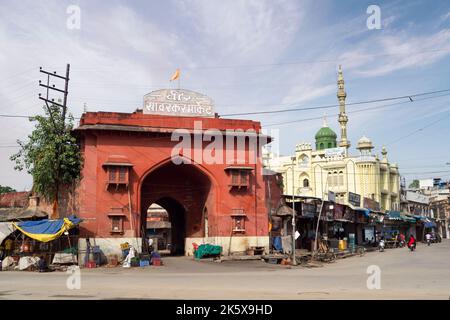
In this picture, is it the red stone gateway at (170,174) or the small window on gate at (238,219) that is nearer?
the red stone gateway at (170,174)

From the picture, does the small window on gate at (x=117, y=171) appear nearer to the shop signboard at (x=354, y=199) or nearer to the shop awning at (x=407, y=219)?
the shop signboard at (x=354, y=199)

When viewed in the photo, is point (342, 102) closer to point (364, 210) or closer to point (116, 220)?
point (364, 210)

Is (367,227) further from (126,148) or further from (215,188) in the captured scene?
(126,148)

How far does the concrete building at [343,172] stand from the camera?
57156 mm

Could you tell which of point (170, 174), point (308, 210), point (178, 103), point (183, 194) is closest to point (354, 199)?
point (308, 210)

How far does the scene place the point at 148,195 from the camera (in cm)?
3184

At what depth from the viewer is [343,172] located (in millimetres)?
58594

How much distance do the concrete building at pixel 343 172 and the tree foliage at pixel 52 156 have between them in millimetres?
31169

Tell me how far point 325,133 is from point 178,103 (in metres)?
45.8

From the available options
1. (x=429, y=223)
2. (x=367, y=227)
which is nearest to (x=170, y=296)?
(x=367, y=227)

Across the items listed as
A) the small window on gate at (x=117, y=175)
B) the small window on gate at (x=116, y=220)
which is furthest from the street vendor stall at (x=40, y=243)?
the small window on gate at (x=117, y=175)

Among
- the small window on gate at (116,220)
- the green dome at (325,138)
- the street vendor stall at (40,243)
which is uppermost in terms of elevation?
the green dome at (325,138)

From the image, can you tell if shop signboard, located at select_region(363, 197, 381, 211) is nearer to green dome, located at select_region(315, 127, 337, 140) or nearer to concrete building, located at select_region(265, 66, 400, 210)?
concrete building, located at select_region(265, 66, 400, 210)
